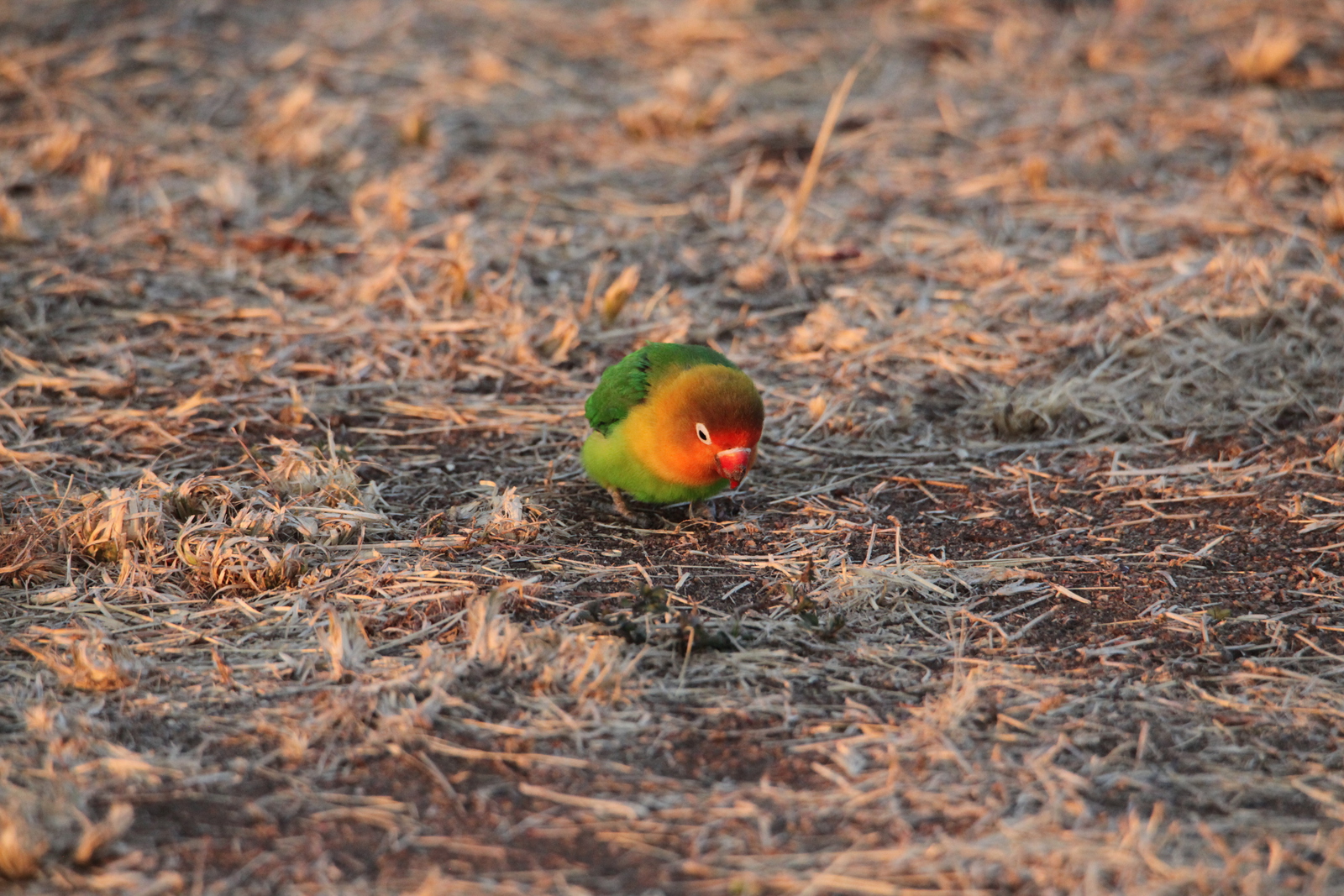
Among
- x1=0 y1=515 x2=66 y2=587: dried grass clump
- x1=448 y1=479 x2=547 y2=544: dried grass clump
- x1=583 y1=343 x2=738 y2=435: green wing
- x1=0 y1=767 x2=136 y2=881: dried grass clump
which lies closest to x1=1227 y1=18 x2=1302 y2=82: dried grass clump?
x1=583 y1=343 x2=738 y2=435: green wing

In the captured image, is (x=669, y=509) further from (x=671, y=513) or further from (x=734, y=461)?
(x=734, y=461)

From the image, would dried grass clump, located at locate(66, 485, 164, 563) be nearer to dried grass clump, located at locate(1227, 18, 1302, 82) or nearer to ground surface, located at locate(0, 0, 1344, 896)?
ground surface, located at locate(0, 0, 1344, 896)

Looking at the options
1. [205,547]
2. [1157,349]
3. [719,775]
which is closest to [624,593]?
[719,775]

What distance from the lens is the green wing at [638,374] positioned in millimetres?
4434

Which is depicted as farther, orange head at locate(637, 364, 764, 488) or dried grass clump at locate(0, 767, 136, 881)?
orange head at locate(637, 364, 764, 488)

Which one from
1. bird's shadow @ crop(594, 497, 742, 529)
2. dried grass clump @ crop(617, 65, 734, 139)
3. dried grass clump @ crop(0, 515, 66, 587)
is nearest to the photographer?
dried grass clump @ crop(0, 515, 66, 587)

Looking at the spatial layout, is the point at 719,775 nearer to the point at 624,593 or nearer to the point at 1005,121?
the point at 624,593

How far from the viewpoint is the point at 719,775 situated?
10.3 feet

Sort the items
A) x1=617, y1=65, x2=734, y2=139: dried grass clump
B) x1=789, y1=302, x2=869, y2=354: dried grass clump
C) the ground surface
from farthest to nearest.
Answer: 1. x1=617, y1=65, x2=734, y2=139: dried grass clump
2. x1=789, y1=302, x2=869, y2=354: dried grass clump
3. the ground surface

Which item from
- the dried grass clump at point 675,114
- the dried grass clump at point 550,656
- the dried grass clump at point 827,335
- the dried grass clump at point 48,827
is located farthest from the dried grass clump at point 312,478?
the dried grass clump at point 675,114

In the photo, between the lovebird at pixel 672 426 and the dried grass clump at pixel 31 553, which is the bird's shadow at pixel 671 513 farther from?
the dried grass clump at pixel 31 553

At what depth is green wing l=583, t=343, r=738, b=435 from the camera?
175 inches

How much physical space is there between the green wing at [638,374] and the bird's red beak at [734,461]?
373mm

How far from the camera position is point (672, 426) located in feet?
13.9
